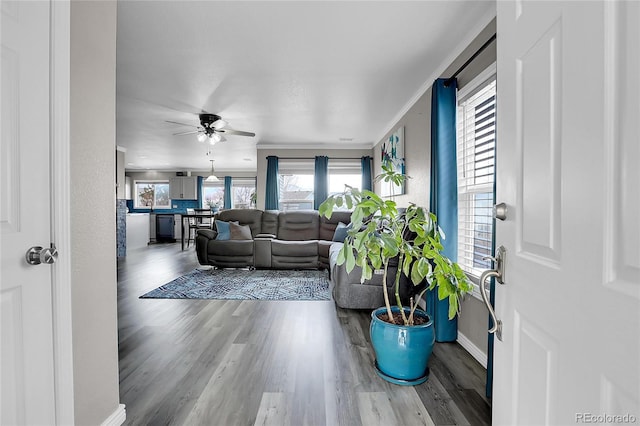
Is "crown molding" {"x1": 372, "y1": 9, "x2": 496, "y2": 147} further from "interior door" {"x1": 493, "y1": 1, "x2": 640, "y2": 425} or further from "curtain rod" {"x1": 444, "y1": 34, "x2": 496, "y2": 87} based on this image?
"interior door" {"x1": 493, "y1": 1, "x2": 640, "y2": 425}

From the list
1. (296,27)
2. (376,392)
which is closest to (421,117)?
(296,27)

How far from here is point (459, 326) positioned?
2.45 meters

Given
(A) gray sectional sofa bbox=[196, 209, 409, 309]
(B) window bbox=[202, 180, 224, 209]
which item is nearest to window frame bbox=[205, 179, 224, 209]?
(B) window bbox=[202, 180, 224, 209]

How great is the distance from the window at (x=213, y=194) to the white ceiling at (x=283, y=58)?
5361 mm

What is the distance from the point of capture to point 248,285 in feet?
13.7

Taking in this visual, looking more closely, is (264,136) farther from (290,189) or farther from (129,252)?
(129,252)

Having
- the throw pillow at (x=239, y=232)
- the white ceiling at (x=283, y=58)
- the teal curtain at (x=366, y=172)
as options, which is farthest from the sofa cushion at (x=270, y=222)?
the teal curtain at (x=366, y=172)

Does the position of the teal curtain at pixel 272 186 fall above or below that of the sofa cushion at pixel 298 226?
above

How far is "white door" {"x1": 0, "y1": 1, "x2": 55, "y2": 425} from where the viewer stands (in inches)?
37.0

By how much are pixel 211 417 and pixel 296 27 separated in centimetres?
251

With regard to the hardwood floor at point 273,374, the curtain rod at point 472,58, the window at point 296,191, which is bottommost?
the hardwood floor at point 273,374

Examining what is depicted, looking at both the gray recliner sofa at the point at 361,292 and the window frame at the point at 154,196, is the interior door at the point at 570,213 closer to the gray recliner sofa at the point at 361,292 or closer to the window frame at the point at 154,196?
the gray recliner sofa at the point at 361,292

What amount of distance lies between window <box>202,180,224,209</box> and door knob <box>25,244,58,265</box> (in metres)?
9.60

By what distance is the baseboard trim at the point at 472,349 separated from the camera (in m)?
2.08
